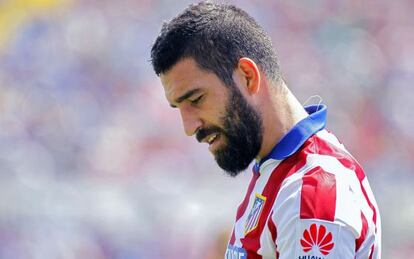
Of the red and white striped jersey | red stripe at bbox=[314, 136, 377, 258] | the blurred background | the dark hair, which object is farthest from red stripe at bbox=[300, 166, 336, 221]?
the blurred background

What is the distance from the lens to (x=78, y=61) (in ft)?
16.2

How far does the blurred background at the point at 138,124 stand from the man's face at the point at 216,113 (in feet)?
8.91

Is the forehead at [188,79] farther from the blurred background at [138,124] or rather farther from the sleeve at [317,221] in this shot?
the blurred background at [138,124]

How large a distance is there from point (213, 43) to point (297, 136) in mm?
287

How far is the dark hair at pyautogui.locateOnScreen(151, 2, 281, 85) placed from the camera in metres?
1.85

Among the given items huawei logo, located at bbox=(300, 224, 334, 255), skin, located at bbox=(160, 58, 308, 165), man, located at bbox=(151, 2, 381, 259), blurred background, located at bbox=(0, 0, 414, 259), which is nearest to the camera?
huawei logo, located at bbox=(300, 224, 334, 255)

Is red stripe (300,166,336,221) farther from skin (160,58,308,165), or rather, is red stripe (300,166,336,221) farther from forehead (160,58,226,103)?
forehead (160,58,226,103)

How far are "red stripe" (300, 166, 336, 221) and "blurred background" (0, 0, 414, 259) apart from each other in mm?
2903

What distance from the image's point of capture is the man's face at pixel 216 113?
6.06 ft

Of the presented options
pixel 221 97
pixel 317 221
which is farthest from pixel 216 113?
pixel 317 221

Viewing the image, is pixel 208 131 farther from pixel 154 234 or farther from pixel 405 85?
pixel 405 85

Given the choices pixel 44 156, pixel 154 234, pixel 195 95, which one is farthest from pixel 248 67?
pixel 44 156

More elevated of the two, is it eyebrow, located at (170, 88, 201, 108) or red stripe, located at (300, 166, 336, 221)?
eyebrow, located at (170, 88, 201, 108)

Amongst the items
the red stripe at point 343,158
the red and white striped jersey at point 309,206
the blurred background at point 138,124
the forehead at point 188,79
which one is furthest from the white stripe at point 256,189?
the blurred background at point 138,124
